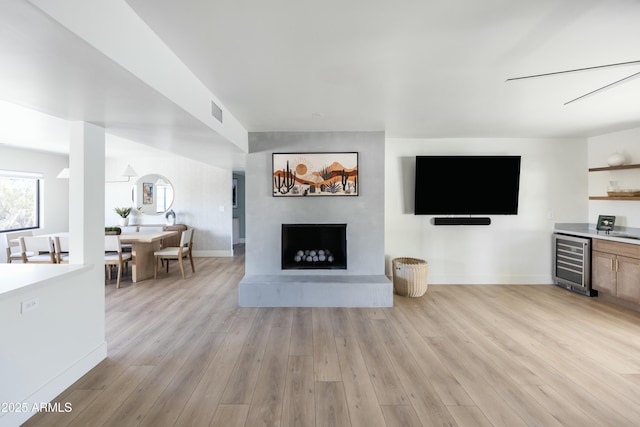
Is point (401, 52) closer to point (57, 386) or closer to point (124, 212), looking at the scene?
point (57, 386)

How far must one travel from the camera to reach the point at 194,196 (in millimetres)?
6996

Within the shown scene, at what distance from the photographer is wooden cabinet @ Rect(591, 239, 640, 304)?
11.4ft

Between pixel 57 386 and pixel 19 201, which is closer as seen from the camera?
pixel 57 386

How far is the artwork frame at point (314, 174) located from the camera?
4004mm

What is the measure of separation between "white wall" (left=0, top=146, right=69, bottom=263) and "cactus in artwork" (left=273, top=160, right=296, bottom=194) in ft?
17.5

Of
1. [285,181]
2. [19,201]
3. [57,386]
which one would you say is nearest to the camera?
[57,386]

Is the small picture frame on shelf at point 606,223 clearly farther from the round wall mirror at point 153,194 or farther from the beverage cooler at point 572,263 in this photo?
the round wall mirror at point 153,194

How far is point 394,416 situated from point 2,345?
2.38 metres

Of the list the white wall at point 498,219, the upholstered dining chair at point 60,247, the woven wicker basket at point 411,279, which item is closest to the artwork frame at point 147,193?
the upholstered dining chair at point 60,247

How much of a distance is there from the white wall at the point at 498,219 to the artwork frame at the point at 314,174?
3.20 ft

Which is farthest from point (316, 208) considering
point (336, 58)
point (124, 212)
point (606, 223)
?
point (124, 212)

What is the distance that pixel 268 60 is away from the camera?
2.01m

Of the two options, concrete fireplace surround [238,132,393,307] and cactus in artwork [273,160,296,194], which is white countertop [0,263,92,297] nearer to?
concrete fireplace surround [238,132,393,307]

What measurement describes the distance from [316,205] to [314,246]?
648 millimetres
